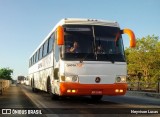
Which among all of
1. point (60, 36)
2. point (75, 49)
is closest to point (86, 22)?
point (75, 49)

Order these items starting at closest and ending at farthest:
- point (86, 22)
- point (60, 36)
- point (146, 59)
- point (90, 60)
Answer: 1. point (60, 36)
2. point (90, 60)
3. point (86, 22)
4. point (146, 59)

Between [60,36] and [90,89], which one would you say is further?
[90,89]

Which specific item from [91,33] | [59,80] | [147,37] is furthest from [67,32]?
[147,37]

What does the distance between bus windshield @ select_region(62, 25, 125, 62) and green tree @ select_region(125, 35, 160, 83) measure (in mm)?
70689

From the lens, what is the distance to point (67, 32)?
52.4 ft

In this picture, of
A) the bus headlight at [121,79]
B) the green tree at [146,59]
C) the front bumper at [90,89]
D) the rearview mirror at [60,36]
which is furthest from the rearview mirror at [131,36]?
the green tree at [146,59]

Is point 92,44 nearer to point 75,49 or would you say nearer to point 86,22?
point 75,49

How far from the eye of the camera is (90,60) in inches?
614

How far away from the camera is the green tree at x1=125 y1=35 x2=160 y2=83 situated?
288ft

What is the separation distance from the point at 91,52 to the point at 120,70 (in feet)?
4.53

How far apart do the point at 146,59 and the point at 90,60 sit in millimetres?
73877

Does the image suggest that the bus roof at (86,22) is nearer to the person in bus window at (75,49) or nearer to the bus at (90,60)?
the bus at (90,60)

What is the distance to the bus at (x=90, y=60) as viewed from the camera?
15.4 meters

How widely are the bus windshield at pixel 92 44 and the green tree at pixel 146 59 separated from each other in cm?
7069
